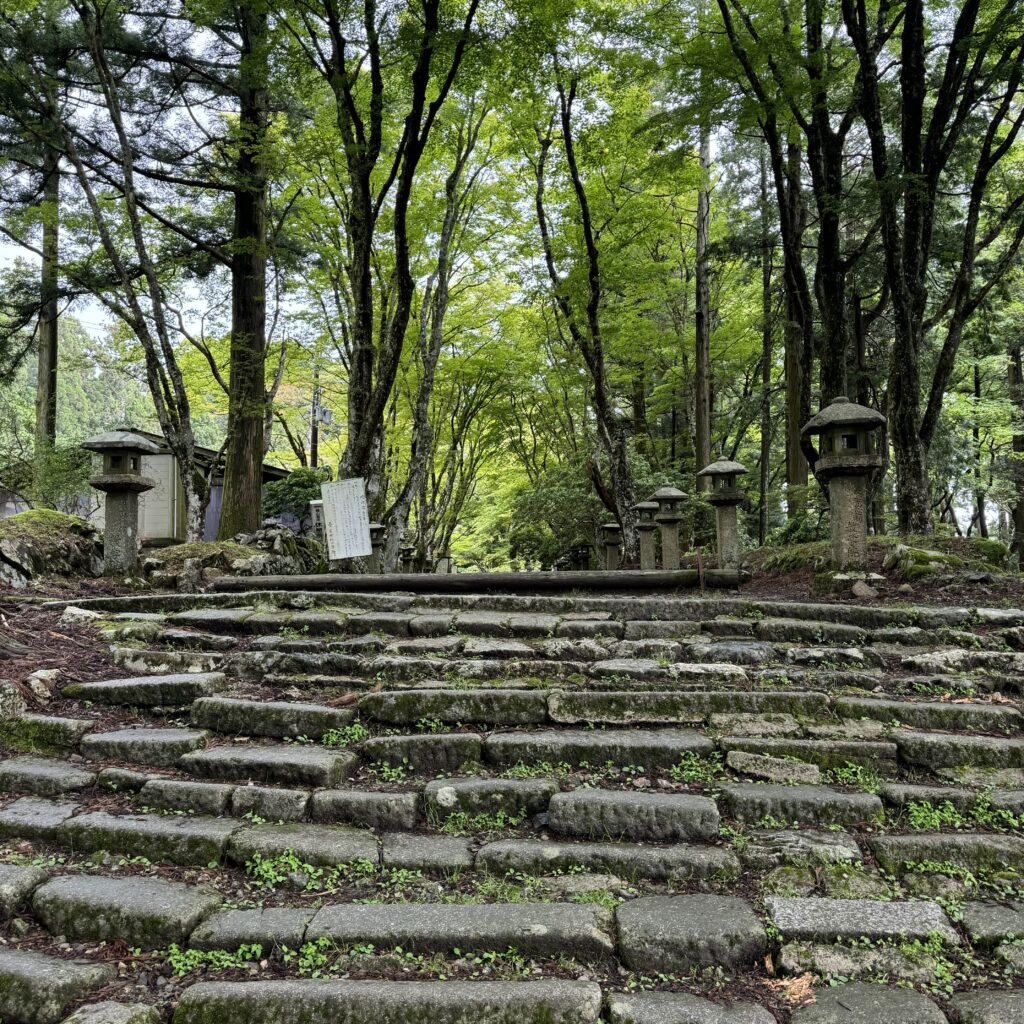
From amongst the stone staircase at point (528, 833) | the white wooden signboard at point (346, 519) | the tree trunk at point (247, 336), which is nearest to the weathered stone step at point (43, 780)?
the stone staircase at point (528, 833)

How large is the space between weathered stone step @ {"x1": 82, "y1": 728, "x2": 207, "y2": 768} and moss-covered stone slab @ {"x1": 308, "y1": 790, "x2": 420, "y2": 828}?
36.5 inches

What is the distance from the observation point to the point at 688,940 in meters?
2.39

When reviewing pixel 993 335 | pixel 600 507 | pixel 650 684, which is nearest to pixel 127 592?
pixel 650 684

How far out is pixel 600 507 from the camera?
16.4m

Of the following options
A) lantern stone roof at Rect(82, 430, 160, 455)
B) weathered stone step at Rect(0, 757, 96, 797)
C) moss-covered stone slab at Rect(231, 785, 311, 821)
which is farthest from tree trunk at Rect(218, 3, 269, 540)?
moss-covered stone slab at Rect(231, 785, 311, 821)

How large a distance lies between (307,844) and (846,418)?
5.53 metres

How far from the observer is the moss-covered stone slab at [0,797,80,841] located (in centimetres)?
305

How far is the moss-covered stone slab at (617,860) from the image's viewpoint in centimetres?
280

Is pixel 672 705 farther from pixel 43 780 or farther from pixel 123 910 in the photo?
pixel 43 780

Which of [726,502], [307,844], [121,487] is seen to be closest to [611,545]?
[726,502]

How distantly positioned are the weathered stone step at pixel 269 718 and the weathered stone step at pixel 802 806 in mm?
2146

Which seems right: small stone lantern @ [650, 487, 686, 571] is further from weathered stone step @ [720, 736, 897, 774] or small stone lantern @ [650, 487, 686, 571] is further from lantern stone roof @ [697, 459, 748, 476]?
weathered stone step @ [720, 736, 897, 774]

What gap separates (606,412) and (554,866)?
8.99 metres

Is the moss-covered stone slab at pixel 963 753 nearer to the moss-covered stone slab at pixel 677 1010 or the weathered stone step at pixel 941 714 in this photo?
the weathered stone step at pixel 941 714
